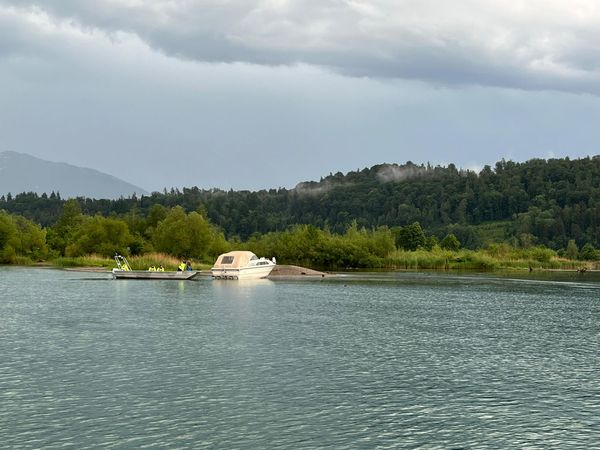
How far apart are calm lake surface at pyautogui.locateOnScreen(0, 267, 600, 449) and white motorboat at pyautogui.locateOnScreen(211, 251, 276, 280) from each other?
54.4 m

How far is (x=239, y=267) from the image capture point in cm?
12012

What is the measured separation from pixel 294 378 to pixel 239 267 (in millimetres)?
88025

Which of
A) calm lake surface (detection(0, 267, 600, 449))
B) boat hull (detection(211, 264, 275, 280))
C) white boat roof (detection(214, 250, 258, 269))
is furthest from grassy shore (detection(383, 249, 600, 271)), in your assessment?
calm lake surface (detection(0, 267, 600, 449))

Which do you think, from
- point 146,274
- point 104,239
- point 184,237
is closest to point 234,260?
point 146,274

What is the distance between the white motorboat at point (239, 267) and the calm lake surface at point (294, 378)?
2141 inches

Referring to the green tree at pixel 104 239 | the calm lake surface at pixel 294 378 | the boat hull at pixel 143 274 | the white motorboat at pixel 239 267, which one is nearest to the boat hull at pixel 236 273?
the white motorboat at pixel 239 267

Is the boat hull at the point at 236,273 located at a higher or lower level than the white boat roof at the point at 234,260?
lower

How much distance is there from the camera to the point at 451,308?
6981cm

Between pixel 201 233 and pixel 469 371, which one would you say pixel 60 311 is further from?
pixel 201 233

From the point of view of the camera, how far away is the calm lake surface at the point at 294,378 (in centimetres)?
2399

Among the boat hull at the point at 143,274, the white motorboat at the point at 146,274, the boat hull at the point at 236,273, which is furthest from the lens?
the boat hull at the point at 236,273

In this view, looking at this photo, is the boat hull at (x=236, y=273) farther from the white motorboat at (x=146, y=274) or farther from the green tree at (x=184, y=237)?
the green tree at (x=184, y=237)

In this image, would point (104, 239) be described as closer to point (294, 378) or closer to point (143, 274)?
point (143, 274)

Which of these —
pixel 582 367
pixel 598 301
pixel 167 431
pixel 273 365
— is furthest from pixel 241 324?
pixel 598 301
